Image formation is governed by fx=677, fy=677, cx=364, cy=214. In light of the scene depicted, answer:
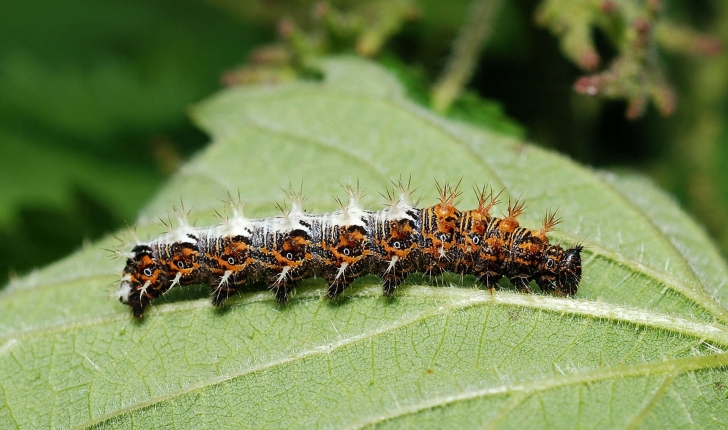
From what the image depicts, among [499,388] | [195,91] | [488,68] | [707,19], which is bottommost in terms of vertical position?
[195,91]

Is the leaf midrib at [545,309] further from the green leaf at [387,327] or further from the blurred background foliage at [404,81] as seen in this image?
the blurred background foliage at [404,81]

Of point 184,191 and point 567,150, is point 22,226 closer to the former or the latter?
point 184,191

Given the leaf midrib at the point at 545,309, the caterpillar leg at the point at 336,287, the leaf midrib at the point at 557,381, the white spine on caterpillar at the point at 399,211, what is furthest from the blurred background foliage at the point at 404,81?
the leaf midrib at the point at 557,381

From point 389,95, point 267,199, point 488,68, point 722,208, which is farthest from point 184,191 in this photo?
point 722,208

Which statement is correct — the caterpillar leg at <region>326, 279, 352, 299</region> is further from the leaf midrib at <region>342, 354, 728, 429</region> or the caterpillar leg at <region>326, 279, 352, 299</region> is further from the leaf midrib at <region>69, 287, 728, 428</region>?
the leaf midrib at <region>342, 354, 728, 429</region>

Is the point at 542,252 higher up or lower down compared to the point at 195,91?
higher up

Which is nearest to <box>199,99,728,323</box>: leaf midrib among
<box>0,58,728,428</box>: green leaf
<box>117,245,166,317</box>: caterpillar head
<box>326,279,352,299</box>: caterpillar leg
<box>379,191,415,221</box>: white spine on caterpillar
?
<box>0,58,728,428</box>: green leaf
